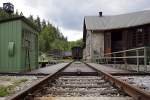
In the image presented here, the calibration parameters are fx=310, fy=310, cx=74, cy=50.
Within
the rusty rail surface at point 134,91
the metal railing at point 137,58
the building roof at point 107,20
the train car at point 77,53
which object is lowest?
the rusty rail surface at point 134,91

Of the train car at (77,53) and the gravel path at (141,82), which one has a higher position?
the train car at (77,53)

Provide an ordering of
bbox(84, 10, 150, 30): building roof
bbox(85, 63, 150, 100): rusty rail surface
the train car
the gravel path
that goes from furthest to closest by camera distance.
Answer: the train car → bbox(84, 10, 150, 30): building roof → the gravel path → bbox(85, 63, 150, 100): rusty rail surface

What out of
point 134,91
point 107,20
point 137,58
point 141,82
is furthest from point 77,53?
point 134,91

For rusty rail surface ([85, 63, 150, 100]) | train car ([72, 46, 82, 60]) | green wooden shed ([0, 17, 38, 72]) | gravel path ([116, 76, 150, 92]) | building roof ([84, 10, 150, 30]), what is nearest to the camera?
rusty rail surface ([85, 63, 150, 100])

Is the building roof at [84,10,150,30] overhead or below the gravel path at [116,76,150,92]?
overhead

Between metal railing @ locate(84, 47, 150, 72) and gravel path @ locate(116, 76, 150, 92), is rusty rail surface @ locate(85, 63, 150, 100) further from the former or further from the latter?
metal railing @ locate(84, 47, 150, 72)

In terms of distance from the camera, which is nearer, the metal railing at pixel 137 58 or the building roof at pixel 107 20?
the metal railing at pixel 137 58

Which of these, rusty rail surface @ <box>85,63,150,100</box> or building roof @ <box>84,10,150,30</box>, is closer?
rusty rail surface @ <box>85,63,150,100</box>

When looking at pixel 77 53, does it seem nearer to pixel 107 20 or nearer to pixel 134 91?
pixel 107 20

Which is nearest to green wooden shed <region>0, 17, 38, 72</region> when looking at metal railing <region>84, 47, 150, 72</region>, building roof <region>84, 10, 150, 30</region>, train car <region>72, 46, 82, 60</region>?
metal railing <region>84, 47, 150, 72</region>

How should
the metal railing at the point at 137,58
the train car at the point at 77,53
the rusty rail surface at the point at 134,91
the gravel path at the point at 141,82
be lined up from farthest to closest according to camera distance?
the train car at the point at 77,53, the metal railing at the point at 137,58, the gravel path at the point at 141,82, the rusty rail surface at the point at 134,91

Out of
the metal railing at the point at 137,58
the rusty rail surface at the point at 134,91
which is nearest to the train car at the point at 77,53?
the metal railing at the point at 137,58

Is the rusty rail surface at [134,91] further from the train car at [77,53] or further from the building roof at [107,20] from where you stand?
the train car at [77,53]

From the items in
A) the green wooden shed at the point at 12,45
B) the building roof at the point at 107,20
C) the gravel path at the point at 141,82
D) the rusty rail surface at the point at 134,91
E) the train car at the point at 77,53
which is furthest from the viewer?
the train car at the point at 77,53
